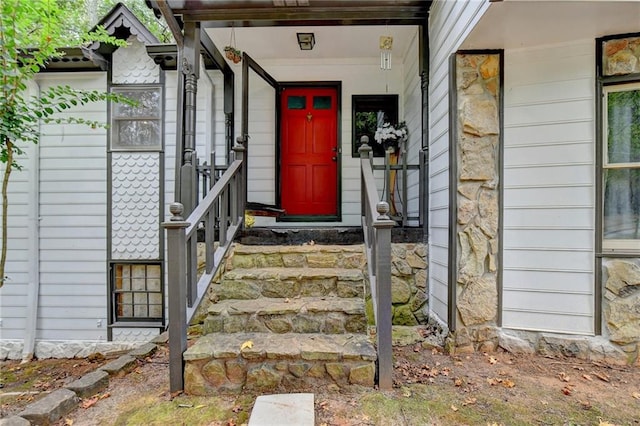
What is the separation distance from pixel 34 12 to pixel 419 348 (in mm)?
4856

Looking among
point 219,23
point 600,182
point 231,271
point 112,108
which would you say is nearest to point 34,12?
point 112,108

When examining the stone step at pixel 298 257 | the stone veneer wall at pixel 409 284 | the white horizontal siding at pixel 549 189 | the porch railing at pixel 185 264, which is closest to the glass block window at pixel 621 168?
the white horizontal siding at pixel 549 189

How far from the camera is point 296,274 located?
2.84m

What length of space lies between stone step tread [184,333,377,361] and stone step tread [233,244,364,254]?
36.8 inches

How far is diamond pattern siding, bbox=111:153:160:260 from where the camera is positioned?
4.38 metres

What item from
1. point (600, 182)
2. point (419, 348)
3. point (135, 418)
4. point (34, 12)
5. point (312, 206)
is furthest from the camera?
point (312, 206)

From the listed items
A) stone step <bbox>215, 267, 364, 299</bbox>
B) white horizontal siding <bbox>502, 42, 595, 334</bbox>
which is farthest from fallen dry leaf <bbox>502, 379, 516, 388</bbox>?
stone step <bbox>215, 267, 364, 299</bbox>

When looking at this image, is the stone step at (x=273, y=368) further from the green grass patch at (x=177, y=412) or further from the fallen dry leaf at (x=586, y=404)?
the fallen dry leaf at (x=586, y=404)

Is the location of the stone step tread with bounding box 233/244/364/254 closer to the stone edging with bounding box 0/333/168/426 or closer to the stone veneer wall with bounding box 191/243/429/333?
the stone veneer wall with bounding box 191/243/429/333

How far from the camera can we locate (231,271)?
3020 millimetres

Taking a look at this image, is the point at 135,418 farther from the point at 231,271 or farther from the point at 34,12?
the point at 34,12

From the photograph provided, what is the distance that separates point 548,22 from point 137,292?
514 centimetres

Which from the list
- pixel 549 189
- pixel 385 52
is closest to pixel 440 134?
pixel 549 189

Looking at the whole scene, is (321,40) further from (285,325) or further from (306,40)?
(285,325)
